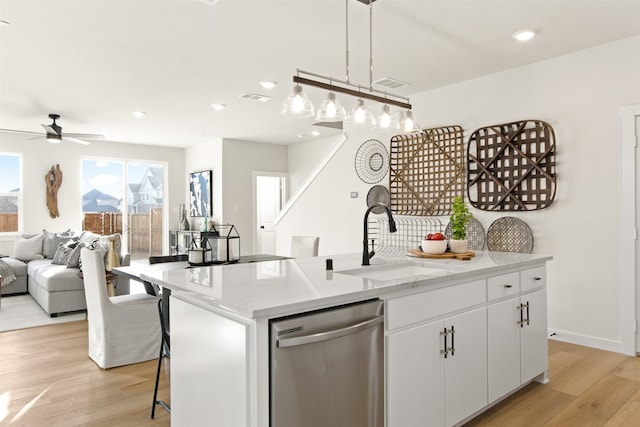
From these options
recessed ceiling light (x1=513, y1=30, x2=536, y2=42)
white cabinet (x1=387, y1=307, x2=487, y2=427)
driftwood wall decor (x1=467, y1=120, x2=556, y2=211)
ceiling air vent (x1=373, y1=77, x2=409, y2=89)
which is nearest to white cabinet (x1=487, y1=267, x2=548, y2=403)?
white cabinet (x1=387, y1=307, x2=487, y2=427)

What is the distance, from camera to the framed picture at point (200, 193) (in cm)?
814

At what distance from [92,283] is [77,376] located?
67cm

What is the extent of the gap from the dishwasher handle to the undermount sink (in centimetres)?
53

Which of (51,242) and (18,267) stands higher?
(51,242)

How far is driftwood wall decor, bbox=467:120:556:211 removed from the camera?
3.86 metres

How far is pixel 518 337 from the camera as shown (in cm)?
255

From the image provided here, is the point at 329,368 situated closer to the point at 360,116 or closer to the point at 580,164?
the point at 360,116

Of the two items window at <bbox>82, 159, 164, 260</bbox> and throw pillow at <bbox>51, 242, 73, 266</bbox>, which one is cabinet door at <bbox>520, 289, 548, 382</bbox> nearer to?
throw pillow at <bbox>51, 242, 73, 266</bbox>

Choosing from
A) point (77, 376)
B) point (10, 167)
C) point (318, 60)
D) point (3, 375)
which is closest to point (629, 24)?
point (318, 60)

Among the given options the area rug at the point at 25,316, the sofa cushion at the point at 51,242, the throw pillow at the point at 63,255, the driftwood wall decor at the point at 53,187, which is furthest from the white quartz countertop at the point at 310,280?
the driftwood wall decor at the point at 53,187

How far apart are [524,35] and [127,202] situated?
304 inches

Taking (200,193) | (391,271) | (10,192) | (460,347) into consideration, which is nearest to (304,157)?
(200,193)

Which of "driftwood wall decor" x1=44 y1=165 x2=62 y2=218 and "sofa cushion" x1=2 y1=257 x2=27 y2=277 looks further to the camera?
"driftwood wall decor" x1=44 y1=165 x2=62 y2=218

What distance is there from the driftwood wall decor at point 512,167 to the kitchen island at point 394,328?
1427 mm
